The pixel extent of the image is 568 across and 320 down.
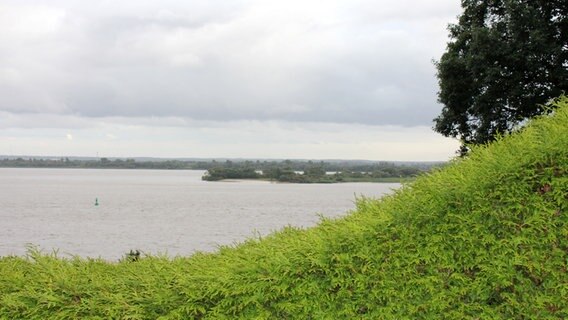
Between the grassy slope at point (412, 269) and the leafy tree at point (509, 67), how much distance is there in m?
17.5

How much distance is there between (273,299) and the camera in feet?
14.9

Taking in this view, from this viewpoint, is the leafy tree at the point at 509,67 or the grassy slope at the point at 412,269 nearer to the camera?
the grassy slope at the point at 412,269

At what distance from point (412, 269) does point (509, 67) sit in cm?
2016

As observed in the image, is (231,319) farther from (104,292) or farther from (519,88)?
(519,88)

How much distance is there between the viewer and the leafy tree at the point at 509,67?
22.0 metres

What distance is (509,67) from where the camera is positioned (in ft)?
74.0

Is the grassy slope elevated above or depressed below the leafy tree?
below

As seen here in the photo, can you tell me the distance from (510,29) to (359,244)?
20090mm

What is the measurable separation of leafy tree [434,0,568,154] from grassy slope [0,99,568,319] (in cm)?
1751

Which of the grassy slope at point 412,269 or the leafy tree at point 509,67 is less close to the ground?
the leafy tree at point 509,67

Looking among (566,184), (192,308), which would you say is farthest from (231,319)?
(566,184)

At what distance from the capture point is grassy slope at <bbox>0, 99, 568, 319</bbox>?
4.35 m

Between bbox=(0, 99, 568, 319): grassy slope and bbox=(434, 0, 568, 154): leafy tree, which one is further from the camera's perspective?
bbox=(434, 0, 568, 154): leafy tree

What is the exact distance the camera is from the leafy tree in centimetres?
2198
